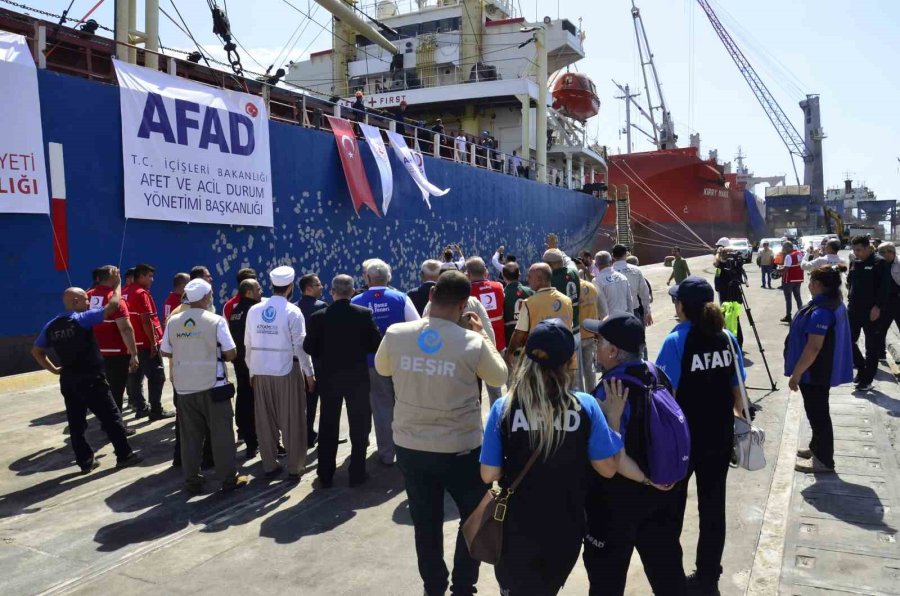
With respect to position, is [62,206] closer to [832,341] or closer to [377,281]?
[377,281]

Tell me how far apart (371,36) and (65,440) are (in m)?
12.7

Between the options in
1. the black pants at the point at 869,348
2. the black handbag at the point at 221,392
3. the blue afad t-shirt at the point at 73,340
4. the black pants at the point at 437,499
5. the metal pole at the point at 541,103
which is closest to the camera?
the black pants at the point at 437,499

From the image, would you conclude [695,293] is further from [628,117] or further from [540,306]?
[628,117]

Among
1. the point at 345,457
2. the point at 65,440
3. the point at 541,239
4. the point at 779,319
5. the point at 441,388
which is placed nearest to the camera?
the point at 441,388

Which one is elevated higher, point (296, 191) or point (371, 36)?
point (371, 36)

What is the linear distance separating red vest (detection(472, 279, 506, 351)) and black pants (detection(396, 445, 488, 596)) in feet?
9.79

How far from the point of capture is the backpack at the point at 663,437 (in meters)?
2.48

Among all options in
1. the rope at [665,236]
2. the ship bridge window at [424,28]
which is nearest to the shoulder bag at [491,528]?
the ship bridge window at [424,28]

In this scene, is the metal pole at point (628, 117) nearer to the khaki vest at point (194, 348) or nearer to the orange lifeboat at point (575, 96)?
the orange lifeboat at point (575, 96)

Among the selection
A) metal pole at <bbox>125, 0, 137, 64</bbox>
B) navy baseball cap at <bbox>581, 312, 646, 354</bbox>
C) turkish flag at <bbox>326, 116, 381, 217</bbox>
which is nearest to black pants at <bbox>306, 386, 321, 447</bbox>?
navy baseball cap at <bbox>581, 312, 646, 354</bbox>

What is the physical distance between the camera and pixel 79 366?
17.4ft

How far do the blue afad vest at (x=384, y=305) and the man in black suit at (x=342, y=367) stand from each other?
313 millimetres

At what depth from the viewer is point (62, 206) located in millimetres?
8305

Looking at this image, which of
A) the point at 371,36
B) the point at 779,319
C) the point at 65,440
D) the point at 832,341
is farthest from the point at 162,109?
the point at 779,319
